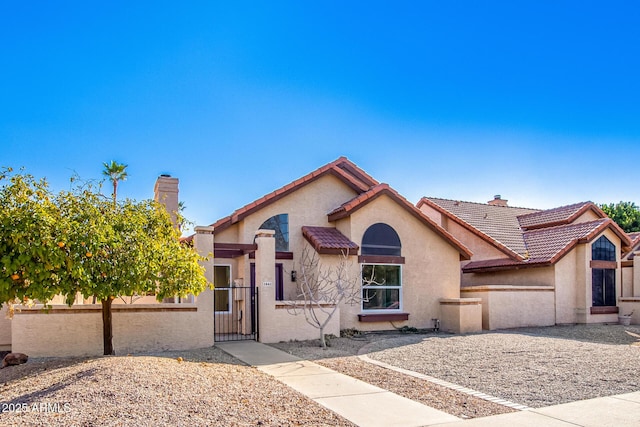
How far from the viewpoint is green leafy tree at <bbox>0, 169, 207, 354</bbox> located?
9266 mm

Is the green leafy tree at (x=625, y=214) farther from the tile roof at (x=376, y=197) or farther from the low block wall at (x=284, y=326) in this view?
the low block wall at (x=284, y=326)

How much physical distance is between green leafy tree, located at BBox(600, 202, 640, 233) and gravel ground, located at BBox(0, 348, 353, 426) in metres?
39.1

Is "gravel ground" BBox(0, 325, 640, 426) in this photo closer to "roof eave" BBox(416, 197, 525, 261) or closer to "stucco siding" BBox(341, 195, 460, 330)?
"stucco siding" BBox(341, 195, 460, 330)

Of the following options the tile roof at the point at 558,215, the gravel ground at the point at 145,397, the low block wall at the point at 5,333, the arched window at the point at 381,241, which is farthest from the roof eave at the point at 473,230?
the low block wall at the point at 5,333

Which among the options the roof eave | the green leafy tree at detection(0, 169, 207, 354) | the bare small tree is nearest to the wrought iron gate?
the bare small tree

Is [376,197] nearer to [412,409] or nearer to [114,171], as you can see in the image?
[412,409]

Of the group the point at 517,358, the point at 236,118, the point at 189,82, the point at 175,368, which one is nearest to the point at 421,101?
the point at 236,118

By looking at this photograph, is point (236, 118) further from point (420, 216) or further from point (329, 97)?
point (420, 216)

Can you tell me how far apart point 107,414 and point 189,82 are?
11.7 meters

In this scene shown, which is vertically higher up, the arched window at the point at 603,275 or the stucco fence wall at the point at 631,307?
the arched window at the point at 603,275

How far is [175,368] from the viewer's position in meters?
9.57

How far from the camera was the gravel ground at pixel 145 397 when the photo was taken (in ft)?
22.1

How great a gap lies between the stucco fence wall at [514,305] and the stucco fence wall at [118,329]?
35.4 ft

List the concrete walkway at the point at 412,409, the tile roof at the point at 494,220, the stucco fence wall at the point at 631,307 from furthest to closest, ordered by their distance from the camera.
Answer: the tile roof at the point at 494,220, the stucco fence wall at the point at 631,307, the concrete walkway at the point at 412,409
